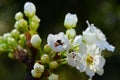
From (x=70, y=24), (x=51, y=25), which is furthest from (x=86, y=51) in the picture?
(x=51, y=25)

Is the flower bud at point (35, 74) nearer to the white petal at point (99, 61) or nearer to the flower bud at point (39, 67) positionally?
the flower bud at point (39, 67)

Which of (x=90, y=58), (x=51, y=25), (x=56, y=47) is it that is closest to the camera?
(x=56, y=47)

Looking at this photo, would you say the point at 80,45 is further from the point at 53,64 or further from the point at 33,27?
the point at 33,27

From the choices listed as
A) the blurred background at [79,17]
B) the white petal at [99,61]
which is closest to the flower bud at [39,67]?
the white petal at [99,61]

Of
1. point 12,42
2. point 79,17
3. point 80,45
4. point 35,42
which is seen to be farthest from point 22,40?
point 79,17

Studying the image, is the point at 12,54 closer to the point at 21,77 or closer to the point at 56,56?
the point at 56,56

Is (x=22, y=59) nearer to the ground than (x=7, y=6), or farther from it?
nearer to the ground

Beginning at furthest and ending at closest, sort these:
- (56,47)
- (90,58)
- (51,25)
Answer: (51,25), (90,58), (56,47)
